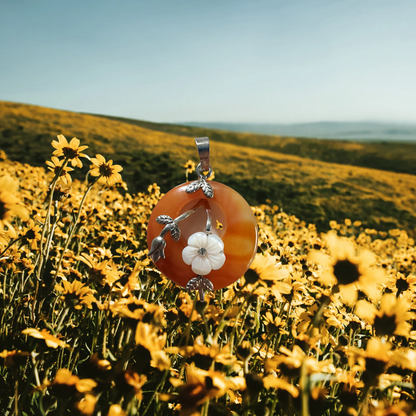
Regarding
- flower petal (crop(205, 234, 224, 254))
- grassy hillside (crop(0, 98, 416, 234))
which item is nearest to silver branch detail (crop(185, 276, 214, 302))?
flower petal (crop(205, 234, 224, 254))

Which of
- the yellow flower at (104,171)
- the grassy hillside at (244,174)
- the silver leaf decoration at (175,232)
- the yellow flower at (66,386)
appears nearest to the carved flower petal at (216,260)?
the silver leaf decoration at (175,232)

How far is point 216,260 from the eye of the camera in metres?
1.11

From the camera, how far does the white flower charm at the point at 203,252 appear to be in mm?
1098

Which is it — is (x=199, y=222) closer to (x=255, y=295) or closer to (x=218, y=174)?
(x=255, y=295)

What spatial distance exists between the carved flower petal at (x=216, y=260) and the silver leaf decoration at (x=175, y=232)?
0.47ft

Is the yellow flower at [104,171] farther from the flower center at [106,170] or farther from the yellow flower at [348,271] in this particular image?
the yellow flower at [348,271]

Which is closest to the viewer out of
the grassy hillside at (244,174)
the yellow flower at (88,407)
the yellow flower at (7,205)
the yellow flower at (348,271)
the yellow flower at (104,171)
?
the yellow flower at (88,407)

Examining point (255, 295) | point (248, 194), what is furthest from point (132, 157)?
point (255, 295)

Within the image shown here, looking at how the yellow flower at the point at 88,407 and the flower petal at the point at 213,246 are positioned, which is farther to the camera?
the flower petal at the point at 213,246

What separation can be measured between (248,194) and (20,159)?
8.29m

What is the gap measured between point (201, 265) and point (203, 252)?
5cm

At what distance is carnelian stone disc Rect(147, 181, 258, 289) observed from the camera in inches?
46.4

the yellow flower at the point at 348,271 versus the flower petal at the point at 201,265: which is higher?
the yellow flower at the point at 348,271

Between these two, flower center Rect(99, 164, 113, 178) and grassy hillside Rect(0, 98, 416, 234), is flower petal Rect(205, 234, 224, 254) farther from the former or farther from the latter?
grassy hillside Rect(0, 98, 416, 234)
